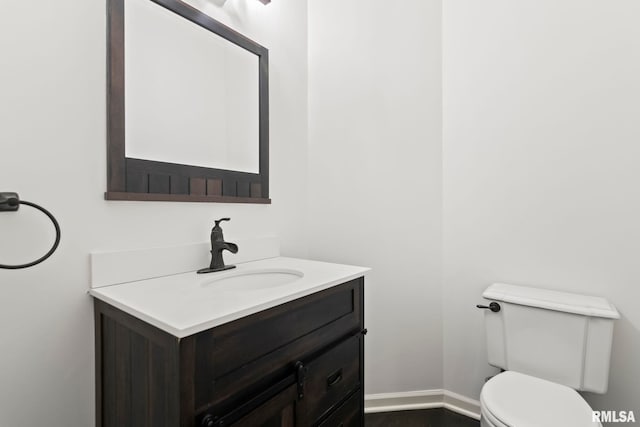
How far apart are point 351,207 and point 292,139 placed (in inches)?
19.9

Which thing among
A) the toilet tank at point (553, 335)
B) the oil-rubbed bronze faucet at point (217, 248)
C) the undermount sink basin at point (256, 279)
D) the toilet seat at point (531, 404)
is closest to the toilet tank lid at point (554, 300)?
the toilet tank at point (553, 335)

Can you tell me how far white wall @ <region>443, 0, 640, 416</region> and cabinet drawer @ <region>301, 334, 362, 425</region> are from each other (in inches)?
32.6

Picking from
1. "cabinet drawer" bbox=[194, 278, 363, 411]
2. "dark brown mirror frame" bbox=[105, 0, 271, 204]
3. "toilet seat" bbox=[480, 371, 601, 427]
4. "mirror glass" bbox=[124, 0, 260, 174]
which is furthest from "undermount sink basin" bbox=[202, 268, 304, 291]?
"toilet seat" bbox=[480, 371, 601, 427]

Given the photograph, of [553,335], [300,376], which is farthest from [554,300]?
[300,376]

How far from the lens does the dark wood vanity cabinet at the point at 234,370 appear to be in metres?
0.69

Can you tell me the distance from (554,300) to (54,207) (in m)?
1.87

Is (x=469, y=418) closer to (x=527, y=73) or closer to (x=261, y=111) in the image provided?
(x=527, y=73)

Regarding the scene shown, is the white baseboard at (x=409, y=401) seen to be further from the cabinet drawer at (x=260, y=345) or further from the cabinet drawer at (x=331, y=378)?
the cabinet drawer at (x=260, y=345)

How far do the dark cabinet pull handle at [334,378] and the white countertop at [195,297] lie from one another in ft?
1.06

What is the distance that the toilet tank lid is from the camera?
1.23 meters

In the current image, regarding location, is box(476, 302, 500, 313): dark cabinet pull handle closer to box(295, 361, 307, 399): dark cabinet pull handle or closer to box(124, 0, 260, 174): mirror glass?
box(295, 361, 307, 399): dark cabinet pull handle

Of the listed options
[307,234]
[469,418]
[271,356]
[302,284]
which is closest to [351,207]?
[307,234]

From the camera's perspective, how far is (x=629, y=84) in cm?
131

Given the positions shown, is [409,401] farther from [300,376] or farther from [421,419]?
[300,376]
